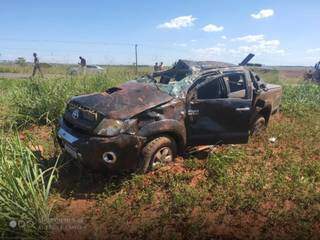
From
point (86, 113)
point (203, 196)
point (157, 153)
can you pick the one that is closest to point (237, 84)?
point (157, 153)

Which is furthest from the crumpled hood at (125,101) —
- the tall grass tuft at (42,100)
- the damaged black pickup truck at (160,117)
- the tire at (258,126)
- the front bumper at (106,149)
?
the tire at (258,126)

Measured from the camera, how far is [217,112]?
6000 mm

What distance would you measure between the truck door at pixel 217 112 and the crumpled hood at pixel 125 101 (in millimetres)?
608

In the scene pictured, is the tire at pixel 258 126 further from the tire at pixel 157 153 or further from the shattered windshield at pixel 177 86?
the tire at pixel 157 153

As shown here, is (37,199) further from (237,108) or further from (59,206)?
(237,108)

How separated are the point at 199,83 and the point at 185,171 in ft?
4.89

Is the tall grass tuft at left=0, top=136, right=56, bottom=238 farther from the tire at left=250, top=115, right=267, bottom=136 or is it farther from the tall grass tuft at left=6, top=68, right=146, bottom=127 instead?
the tire at left=250, top=115, right=267, bottom=136

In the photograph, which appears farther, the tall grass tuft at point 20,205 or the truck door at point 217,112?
the truck door at point 217,112

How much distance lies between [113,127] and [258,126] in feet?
12.7

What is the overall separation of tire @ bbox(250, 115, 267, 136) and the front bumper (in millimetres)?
3359

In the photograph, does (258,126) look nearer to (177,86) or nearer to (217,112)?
(217,112)

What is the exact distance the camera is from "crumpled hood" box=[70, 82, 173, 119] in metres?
5.02

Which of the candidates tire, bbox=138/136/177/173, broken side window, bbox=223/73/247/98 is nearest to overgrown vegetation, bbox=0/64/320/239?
tire, bbox=138/136/177/173

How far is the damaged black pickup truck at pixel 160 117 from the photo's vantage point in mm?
4881
